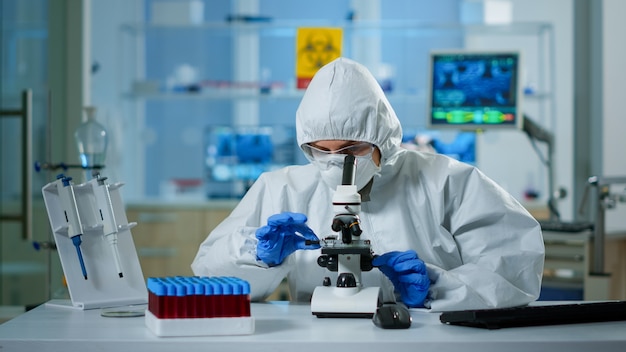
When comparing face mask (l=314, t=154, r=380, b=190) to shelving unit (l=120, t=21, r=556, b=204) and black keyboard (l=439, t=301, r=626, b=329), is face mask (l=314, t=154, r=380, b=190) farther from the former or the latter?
shelving unit (l=120, t=21, r=556, b=204)

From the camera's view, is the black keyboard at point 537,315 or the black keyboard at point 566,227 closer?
the black keyboard at point 537,315

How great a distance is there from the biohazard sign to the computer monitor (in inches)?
20.1

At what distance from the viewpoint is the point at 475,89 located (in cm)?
398

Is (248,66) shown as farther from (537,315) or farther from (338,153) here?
(537,315)

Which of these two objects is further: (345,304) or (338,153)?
(338,153)

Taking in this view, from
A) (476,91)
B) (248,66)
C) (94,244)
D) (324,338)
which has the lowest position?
(324,338)

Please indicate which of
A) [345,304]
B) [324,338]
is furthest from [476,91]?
[324,338]

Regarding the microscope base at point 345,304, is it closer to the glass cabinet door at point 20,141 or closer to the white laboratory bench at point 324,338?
the white laboratory bench at point 324,338

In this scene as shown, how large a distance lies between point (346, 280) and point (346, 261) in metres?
0.04

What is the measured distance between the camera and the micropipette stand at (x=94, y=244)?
181cm

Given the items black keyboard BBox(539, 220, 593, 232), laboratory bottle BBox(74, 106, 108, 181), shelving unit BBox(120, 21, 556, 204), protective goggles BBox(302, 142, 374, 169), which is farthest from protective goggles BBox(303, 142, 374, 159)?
shelving unit BBox(120, 21, 556, 204)

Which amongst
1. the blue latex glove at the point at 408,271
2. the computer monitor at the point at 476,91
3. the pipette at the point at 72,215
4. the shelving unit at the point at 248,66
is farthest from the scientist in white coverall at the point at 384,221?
the shelving unit at the point at 248,66

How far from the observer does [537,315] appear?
1.54 metres

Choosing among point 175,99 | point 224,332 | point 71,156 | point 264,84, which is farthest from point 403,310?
point 175,99
